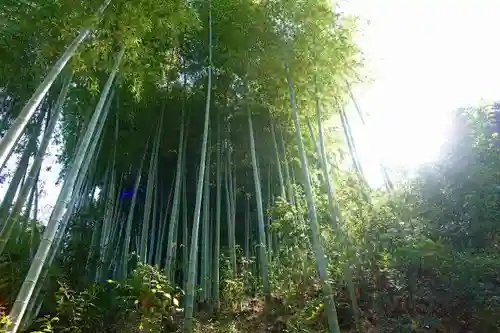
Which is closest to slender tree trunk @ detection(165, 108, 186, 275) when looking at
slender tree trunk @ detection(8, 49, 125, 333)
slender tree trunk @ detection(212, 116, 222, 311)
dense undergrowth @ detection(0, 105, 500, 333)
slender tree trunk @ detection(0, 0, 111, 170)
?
slender tree trunk @ detection(212, 116, 222, 311)

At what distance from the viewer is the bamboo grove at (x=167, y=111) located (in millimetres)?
4184

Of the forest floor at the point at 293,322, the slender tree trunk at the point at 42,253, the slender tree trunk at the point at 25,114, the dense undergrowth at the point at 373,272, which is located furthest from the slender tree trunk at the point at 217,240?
the slender tree trunk at the point at 25,114

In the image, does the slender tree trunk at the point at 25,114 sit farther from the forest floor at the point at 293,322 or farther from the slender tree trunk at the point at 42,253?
the forest floor at the point at 293,322

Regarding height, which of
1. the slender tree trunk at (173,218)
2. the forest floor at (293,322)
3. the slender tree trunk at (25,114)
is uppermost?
the slender tree trunk at (173,218)

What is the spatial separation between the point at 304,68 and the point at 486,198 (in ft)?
9.73

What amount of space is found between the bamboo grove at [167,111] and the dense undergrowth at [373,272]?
239mm

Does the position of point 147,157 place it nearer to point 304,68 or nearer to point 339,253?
point 304,68

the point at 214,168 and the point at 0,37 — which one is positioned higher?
the point at 214,168

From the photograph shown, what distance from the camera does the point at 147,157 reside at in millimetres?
8883

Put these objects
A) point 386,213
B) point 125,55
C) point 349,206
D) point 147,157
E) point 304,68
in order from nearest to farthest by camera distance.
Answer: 1. point 125,55
2. point 386,213
3. point 349,206
4. point 304,68
5. point 147,157

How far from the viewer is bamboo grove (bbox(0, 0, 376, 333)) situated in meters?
4.18

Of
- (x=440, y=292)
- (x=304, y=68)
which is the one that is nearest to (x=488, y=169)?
(x=440, y=292)

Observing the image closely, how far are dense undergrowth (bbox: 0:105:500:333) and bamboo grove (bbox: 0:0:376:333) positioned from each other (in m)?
0.24

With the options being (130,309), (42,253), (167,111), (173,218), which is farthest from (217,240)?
(42,253)
